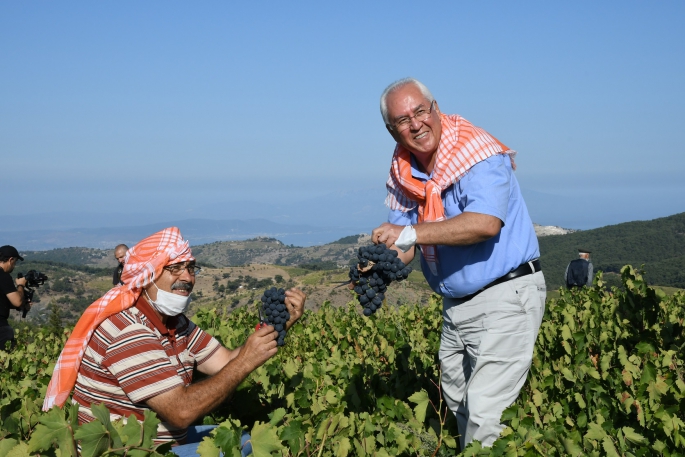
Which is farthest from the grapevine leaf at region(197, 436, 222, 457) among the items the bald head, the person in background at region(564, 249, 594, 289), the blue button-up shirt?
the person in background at region(564, 249, 594, 289)

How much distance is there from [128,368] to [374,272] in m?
1.26

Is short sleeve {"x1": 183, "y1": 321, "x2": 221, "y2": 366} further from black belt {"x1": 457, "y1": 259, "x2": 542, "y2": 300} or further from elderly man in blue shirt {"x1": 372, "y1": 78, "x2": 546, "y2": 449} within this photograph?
black belt {"x1": 457, "y1": 259, "x2": 542, "y2": 300}

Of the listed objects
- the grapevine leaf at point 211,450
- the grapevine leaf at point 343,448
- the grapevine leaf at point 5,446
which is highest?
the grapevine leaf at point 5,446

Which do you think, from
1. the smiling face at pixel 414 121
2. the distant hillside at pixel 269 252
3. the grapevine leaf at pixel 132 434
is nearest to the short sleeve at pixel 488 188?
the smiling face at pixel 414 121

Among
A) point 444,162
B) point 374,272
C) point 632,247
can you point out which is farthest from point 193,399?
point 632,247

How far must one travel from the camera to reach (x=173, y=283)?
11.1ft

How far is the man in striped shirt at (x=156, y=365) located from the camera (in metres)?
3.05

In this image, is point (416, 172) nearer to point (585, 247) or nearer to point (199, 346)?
point (199, 346)

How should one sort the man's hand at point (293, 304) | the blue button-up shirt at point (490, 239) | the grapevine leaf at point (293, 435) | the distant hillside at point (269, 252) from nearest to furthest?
1. the grapevine leaf at point (293, 435)
2. the blue button-up shirt at point (490, 239)
3. the man's hand at point (293, 304)
4. the distant hillside at point (269, 252)

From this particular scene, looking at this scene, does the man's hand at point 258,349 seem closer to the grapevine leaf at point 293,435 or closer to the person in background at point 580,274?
the grapevine leaf at point 293,435

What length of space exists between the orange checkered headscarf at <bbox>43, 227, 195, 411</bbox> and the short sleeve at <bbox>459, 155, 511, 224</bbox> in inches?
59.1

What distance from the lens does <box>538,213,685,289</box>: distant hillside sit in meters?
57.9

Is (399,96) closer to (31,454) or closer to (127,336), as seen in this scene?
(127,336)

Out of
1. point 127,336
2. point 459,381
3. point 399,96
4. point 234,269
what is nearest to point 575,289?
point 459,381
